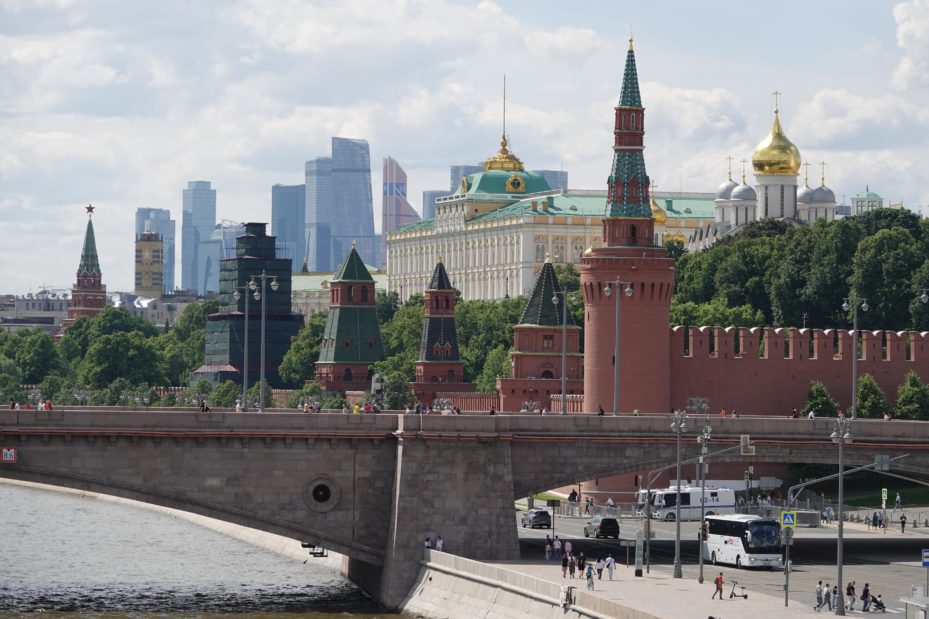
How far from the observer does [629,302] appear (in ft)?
400

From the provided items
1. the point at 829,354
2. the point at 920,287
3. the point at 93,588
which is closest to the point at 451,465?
the point at 93,588

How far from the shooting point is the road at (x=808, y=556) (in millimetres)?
82438

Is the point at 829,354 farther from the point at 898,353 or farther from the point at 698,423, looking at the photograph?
the point at 698,423

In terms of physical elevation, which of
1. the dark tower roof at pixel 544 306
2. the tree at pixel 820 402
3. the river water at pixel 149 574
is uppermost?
the dark tower roof at pixel 544 306

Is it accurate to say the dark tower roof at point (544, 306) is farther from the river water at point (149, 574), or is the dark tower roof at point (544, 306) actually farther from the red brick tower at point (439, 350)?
the river water at point (149, 574)

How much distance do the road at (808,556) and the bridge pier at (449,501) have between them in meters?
2.84

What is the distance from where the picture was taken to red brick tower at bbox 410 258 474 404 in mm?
175875

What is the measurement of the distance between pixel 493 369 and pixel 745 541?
289ft

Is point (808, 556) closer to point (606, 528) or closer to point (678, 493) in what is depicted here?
point (606, 528)

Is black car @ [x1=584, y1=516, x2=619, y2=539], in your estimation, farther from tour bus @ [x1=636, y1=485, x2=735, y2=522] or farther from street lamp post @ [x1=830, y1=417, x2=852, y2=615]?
street lamp post @ [x1=830, y1=417, x2=852, y2=615]

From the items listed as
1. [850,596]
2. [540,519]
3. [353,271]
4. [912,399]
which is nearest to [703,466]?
[850,596]

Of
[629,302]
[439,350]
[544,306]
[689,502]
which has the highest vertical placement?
[544,306]

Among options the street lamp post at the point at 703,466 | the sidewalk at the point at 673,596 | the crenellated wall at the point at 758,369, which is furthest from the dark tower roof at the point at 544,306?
the sidewalk at the point at 673,596

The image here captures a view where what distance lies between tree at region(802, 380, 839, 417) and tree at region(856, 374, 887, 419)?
1382 mm
